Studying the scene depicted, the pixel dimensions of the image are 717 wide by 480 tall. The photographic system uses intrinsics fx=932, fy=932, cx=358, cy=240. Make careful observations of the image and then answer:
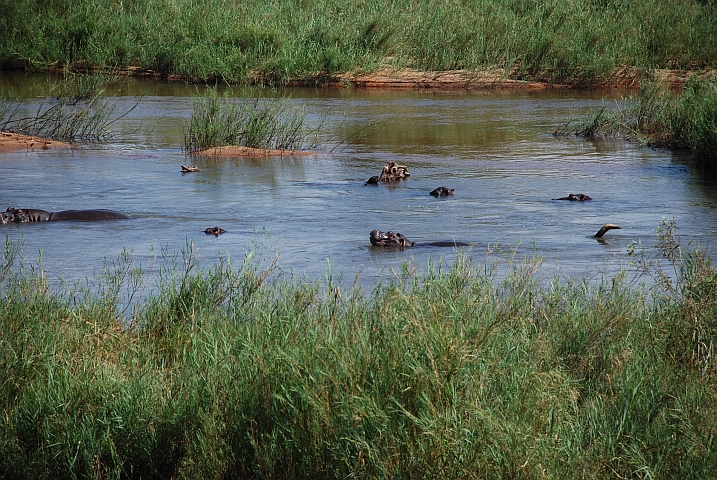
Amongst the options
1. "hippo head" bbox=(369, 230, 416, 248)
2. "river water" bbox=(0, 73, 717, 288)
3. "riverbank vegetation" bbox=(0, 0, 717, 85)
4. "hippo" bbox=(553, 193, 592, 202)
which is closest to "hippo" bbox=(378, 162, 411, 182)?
"river water" bbox=(0, 73, 717, 288)

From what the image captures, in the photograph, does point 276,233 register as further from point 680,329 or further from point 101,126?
point 101,126

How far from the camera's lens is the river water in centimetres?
860

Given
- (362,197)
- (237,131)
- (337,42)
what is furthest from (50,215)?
(337,42)

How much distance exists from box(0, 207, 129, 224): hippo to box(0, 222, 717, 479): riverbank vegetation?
4703mm

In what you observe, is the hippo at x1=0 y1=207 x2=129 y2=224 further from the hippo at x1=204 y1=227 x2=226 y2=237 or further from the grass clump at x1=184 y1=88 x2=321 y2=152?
the grass clump at x1=184 y1=88 x2=321 y2=152

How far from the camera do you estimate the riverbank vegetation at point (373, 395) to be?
12.6 feet

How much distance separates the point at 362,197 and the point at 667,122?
26.8 ft

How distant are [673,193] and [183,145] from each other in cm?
849

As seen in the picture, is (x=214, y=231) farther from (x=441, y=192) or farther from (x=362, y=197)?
(x=441, y=192)

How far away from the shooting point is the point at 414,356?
4129mm

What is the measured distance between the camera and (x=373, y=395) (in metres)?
4.02

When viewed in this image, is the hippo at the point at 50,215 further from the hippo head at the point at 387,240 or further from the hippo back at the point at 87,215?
the hippo head at the point at 387,240

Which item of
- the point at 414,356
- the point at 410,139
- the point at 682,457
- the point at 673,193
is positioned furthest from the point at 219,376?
the point at 410,139

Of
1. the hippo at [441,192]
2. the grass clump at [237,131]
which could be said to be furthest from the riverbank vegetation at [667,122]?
the grass clump at [237,131]
